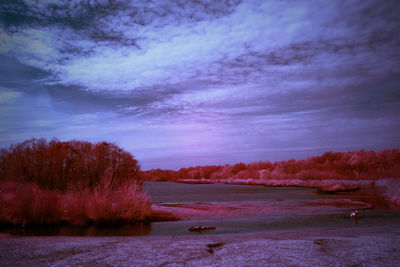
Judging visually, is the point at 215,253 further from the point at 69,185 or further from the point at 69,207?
the point at 69,185

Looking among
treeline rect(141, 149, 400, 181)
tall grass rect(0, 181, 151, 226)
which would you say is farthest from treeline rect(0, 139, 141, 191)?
treeline rect(141, 149, 400, 181)

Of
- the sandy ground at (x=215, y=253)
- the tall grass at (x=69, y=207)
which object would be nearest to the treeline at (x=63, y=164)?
the tall grass at (x=69, y=207)

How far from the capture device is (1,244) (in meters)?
6.64

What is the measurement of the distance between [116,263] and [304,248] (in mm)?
3342

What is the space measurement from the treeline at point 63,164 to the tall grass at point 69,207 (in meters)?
2.40

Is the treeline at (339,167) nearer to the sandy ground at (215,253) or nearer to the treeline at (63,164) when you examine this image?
the treeline at (63,164)

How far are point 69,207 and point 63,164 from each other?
5.08 m

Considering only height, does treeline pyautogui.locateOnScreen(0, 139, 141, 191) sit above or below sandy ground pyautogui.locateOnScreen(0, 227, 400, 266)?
above

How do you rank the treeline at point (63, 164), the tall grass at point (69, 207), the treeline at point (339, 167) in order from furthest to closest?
the treeline at point (339, 167) < the treeline at point (63, 164) < the tall grass at point (69, 207)

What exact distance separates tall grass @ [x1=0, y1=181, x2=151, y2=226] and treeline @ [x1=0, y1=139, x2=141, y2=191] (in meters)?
→ 2.40

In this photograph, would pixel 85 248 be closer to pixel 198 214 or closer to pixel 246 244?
pixel 246 244

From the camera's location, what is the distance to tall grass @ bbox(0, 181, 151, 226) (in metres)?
10.9

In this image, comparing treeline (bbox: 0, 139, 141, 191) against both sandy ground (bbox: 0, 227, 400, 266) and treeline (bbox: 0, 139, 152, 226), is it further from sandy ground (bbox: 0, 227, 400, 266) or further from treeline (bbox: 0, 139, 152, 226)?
sandy ground (bbox: 0, 227, 400, 266)

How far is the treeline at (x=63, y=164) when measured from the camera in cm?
1570
